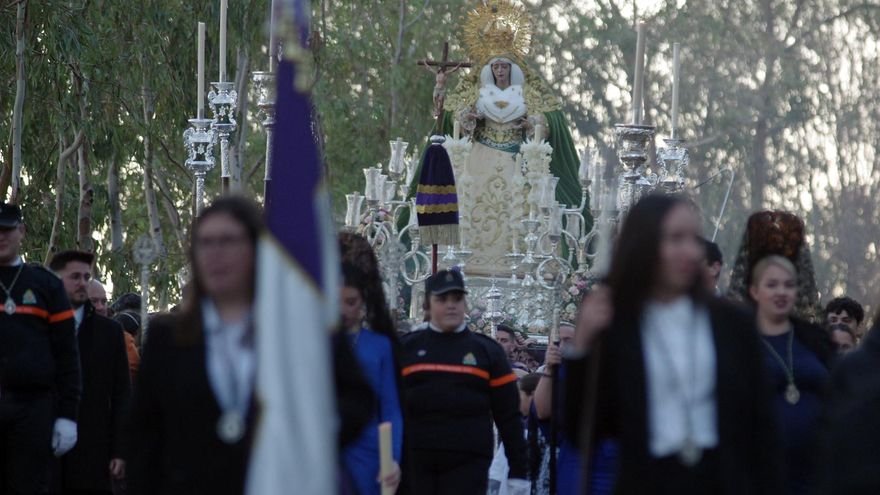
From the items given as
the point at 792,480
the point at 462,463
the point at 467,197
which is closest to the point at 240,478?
the point at 792,480

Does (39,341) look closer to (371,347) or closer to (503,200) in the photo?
(371,347)

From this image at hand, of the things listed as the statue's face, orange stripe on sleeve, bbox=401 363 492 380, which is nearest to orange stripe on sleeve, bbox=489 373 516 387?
orange stripe on sleeve, bbox=401 363 492 380

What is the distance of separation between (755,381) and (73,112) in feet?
45.1

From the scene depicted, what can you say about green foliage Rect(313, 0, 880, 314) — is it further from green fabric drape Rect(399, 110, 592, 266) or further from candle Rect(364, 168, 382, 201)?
candle Rect(364, 168, 382, 201)

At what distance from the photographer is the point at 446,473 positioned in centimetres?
1041

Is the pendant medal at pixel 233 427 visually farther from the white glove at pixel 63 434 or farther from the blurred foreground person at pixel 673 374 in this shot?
the white glove at pixel 63 434

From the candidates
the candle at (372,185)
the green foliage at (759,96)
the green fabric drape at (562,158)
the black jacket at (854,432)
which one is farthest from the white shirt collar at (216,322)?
the green foliage at (759,96)

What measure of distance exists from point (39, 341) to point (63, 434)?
1.60 feet

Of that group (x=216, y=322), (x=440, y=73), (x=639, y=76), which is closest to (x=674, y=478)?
(x=216, y=322)

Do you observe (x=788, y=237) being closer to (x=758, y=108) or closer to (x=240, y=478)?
(x=240, y=478)

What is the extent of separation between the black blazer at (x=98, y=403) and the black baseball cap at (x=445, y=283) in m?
1.87

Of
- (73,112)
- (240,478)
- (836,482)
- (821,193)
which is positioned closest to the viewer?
(836,482)

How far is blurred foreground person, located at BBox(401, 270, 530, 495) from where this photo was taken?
33.9ft

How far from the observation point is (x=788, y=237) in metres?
7.98
